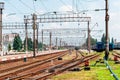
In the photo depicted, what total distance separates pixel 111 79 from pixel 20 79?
19.2 feet

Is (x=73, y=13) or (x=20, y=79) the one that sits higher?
(x=73, y=13)

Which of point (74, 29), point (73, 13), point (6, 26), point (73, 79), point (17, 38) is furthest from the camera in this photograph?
point (17, 38)

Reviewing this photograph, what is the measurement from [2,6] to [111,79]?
67.5m

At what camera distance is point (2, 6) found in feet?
284

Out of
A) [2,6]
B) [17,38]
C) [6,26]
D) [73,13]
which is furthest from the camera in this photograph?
[17,38]

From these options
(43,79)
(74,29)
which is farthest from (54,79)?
(74,29)

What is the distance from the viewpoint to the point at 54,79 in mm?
23562

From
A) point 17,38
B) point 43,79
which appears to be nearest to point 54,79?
point 43,79

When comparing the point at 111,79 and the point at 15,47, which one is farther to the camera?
the point at 15,47

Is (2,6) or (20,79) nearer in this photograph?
(20,79)

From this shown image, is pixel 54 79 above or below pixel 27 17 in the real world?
below

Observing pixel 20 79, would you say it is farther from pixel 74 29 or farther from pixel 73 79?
pixel 74 29

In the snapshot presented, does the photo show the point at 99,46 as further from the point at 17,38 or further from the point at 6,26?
the point at 17,38

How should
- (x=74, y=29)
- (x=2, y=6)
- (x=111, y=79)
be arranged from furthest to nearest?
(x=74, y=29) → (x=2, y=6) → (x=111, y=79)
